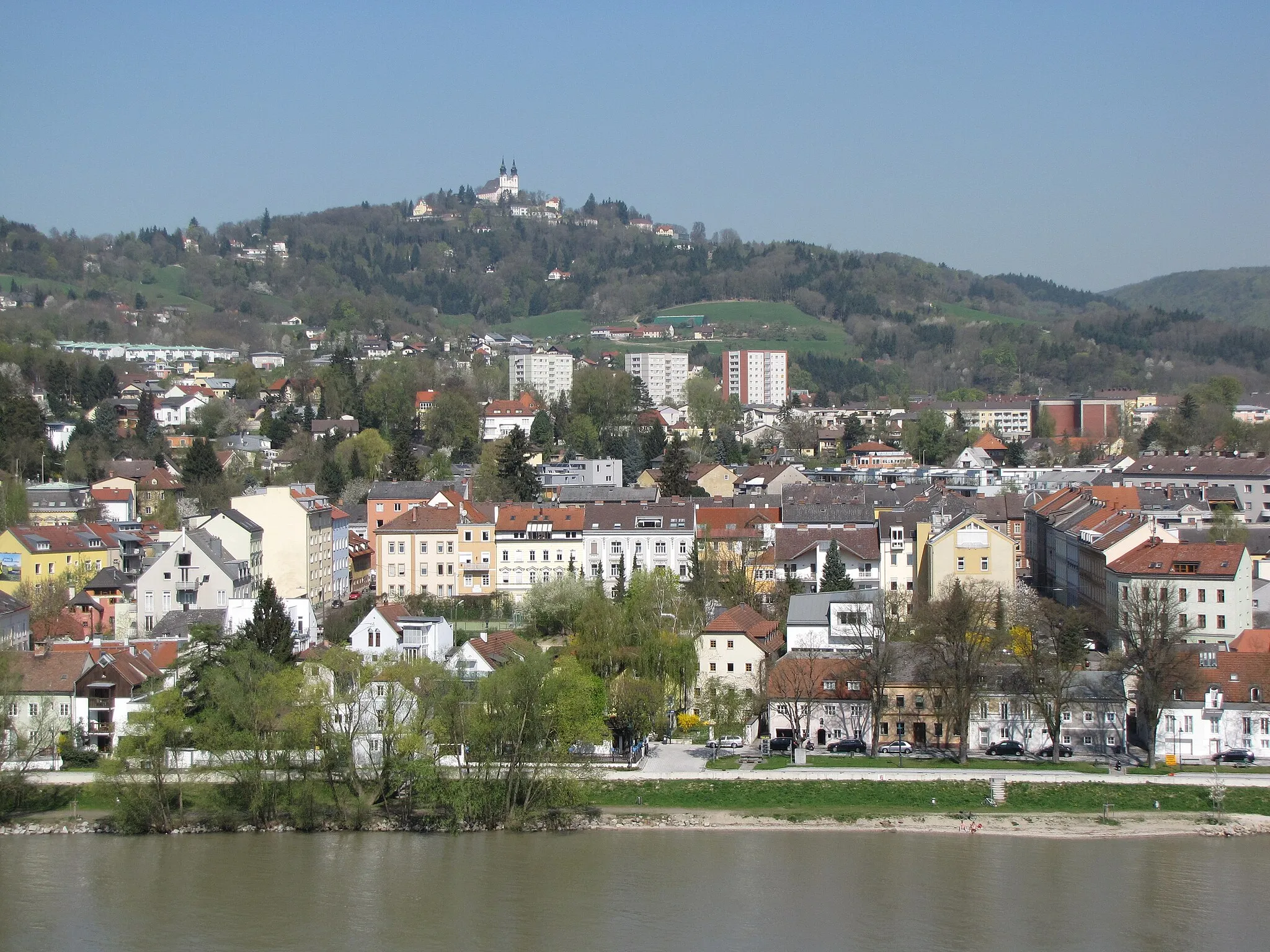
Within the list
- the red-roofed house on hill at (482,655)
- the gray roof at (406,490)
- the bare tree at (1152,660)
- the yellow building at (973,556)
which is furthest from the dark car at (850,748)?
the gray roof at (406,490)

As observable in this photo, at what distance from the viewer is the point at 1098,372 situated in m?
81.0

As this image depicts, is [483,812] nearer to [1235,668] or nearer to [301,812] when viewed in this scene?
[301,812]

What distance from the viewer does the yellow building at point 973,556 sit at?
2441 cm

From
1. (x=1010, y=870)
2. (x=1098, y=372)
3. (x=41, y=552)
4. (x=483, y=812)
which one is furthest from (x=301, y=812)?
(x=1098, y=372)

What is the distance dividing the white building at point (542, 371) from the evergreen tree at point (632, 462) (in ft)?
81.6

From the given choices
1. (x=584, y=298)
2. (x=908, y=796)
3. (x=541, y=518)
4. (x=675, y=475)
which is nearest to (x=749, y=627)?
(x=908, y=796)

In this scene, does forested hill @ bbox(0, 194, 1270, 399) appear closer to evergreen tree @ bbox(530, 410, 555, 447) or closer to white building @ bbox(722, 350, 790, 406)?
white building @ bbox(722, 350, 790, 406)

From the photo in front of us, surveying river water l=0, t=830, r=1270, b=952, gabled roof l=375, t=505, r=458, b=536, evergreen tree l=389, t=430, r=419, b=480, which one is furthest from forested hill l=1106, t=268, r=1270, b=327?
river water l=0, t=830, r=1270, b=952

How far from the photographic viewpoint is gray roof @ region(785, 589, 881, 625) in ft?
71.5

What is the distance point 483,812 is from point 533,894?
246 centimetres

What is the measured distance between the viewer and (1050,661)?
18.4m

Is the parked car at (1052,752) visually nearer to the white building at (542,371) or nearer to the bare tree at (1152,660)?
the bare tree at (1152,660)

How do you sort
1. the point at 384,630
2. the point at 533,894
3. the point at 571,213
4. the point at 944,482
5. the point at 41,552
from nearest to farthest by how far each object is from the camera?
the point at 533,894 < the point at 384,630 < the point at 41,552 < the point at 944,482 < the point at 571,213

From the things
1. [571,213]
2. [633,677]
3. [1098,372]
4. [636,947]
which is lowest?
[636,947]
